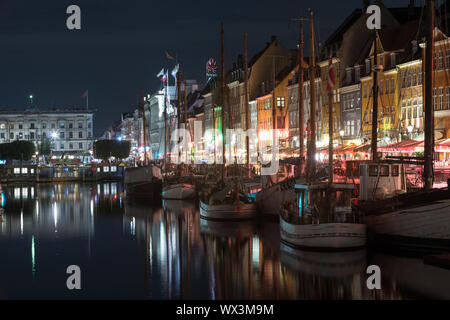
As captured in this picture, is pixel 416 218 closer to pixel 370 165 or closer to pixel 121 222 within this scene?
pixel 370 165

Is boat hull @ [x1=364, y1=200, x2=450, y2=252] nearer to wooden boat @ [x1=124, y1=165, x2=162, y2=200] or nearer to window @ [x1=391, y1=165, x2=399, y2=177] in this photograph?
window @ [x1=391, y1=165, x2=399, y2=177]

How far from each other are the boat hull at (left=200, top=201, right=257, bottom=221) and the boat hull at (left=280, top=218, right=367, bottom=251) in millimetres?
12453

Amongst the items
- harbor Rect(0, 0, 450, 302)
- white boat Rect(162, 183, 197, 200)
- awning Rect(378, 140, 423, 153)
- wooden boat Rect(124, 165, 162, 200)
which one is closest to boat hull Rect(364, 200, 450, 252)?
harbor Rect(0, 0, 450, 302)

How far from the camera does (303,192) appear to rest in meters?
31.5

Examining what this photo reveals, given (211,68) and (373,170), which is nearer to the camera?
(373,170)

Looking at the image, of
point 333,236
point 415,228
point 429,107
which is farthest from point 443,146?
point 333,236

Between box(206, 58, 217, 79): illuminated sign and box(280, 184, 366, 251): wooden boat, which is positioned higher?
box(206, 58, 217, 79): illuminated sign

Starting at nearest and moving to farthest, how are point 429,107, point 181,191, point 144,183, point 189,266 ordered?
point 189,266 < point 429,107 < point 181,191 < point 144,183

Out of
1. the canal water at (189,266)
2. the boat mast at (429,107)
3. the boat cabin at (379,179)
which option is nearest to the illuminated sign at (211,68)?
the canal water at (189,266)

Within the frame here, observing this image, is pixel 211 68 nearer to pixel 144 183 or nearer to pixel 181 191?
pixel 144 183

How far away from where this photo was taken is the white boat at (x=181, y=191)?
204 ft

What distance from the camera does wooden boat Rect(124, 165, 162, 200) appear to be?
69.3m

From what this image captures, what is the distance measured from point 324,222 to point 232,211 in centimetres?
1300

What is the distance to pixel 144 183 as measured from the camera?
70.1m
